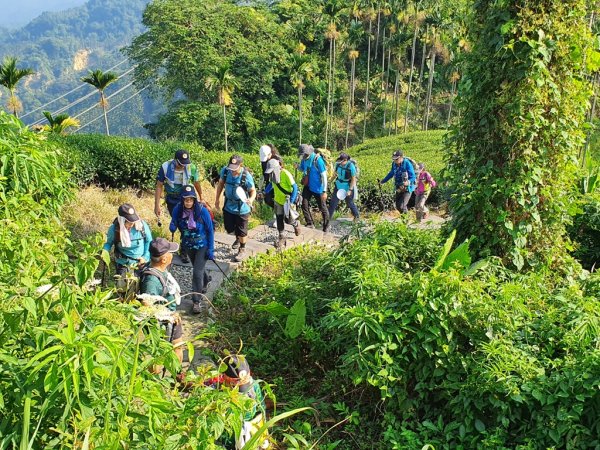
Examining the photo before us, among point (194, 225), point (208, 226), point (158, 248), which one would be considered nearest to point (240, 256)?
point (208, 226)

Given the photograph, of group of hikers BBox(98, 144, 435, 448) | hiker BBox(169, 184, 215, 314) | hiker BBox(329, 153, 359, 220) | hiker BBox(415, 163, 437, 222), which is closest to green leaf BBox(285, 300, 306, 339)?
group of hikers BBox(98, 144, 435, 448)

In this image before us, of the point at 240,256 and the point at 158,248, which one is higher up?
the point at 158,248

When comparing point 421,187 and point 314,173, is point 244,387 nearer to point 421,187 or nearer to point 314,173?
point 314,173

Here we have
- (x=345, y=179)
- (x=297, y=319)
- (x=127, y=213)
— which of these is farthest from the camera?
(x=345, y=179)

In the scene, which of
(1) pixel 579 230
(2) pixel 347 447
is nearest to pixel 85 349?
(2) pixel 347 447

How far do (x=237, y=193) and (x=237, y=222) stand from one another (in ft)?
1.56

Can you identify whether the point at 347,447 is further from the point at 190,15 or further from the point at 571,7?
the point at 190,15

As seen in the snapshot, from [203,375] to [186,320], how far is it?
364cm

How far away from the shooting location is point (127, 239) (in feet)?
18.3

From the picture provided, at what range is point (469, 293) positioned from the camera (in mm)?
4285

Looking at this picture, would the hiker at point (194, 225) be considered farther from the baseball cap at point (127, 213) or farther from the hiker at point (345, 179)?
the hiker at point (345, 179)

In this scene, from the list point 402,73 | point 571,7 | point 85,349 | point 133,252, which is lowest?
point 402,73

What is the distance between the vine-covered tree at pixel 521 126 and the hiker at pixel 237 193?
9.19ft

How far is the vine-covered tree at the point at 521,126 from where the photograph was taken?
16.3ft
